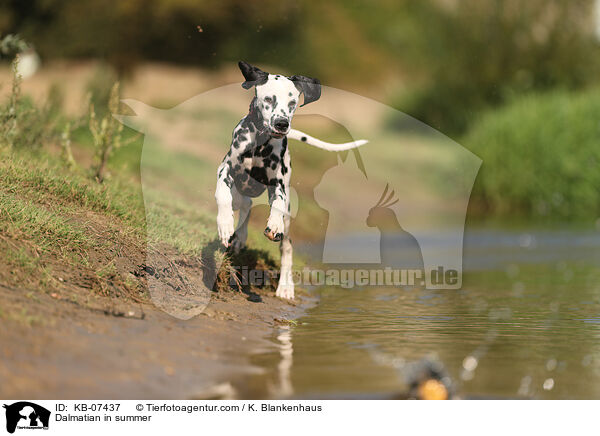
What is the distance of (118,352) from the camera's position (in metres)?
5.21

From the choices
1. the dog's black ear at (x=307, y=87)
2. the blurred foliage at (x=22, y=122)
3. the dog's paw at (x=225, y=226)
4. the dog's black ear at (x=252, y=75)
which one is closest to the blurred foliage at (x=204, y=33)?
the blurred foliage at (x=22, y=122)

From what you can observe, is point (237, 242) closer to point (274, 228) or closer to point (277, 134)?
point (274, 228)

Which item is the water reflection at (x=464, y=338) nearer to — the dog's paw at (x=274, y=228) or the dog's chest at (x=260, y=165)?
the dog's paw at (x=274, y=228)

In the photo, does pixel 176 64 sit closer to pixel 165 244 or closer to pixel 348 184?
pixel 348 184

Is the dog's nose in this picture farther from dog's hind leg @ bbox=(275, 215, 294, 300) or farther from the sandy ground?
the sandy ground

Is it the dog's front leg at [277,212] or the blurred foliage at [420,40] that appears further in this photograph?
the blurred foliage at [420,40]

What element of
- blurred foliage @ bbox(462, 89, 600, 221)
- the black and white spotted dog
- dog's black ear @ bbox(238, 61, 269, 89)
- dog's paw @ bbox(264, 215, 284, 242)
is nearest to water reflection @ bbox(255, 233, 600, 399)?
dog's paw @ bbox(264, 215, 284, 242)

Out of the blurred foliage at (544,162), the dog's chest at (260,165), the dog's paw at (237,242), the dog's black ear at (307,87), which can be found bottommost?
the dog's paw at (237,242)

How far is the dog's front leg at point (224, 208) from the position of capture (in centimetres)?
714

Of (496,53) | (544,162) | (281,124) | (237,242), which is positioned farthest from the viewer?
(496,53)

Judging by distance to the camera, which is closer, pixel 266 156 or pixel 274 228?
pixel 274 228
